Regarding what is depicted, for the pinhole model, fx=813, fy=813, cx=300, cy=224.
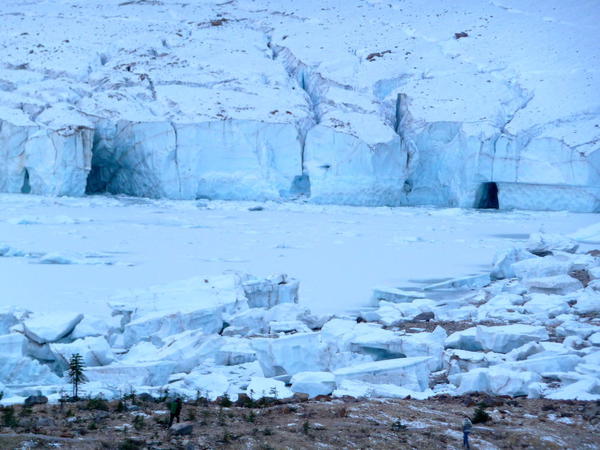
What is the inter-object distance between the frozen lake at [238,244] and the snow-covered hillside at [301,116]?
113 centimetres

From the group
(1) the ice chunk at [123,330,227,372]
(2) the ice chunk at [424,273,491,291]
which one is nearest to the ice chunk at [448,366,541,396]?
(1) the ice chunk at [123,330,227,372]

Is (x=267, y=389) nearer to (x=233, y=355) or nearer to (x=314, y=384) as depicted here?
(x=314, y=384)

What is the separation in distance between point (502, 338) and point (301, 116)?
14.6m

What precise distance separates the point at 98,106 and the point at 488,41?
1214cm

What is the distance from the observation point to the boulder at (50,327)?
426 cm

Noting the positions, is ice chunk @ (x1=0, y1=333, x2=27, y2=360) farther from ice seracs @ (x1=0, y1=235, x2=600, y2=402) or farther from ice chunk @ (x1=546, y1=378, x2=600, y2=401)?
ice chunk @ (x1=546, y1=378, x2=600, y2=401)

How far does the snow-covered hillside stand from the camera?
57.2 ft

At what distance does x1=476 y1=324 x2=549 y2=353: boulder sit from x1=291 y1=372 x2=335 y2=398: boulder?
1283mm

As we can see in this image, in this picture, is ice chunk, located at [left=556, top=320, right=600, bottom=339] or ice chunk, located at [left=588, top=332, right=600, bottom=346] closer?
ice chunk, located at [left=588, top=332, right=600, bottom=346]

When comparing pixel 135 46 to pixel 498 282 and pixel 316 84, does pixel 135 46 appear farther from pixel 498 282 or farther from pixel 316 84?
pixel 498 282

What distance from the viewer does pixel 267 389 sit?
348cm

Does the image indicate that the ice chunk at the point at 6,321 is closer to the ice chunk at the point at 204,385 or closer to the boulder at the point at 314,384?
the ice chunk at the point at 204,385

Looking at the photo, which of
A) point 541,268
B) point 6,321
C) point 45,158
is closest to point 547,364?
point 6,321

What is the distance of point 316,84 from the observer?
21016 mm
